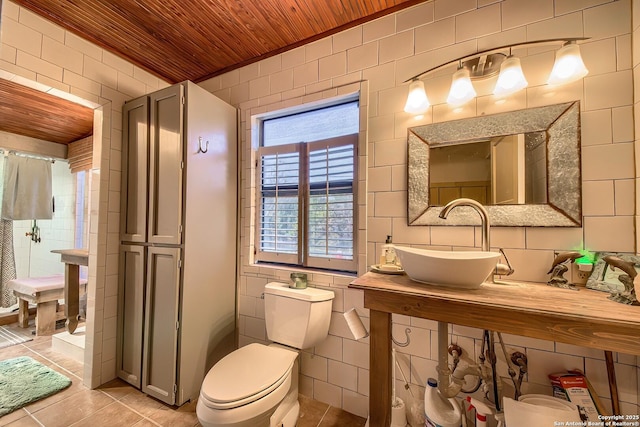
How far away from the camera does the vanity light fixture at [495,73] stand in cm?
114

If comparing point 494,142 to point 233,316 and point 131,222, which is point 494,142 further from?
point 131,222

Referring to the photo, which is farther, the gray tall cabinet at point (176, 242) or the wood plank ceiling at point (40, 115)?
the wood plank ceiling at point (40, 115)

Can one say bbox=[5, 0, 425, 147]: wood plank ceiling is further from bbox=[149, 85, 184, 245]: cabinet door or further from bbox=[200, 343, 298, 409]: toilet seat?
bbox=[200, 343, 298, 409]: toilet seat

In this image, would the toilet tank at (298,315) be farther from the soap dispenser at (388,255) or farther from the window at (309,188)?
the soap dispenser at (388,255)

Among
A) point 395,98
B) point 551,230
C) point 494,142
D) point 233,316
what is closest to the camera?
point 551,230

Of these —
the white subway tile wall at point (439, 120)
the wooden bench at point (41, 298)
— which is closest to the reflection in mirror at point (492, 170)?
the white subway tile wall at point (439, 120)

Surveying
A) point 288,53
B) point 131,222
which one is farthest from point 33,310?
point 288,53

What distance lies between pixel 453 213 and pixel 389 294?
0.62 m

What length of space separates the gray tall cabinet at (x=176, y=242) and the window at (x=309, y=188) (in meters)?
0.29

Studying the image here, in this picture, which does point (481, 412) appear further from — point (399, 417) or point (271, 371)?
point (271, 371)

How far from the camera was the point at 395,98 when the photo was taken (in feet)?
5.03

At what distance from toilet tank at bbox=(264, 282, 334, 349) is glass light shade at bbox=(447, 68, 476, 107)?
128 cm

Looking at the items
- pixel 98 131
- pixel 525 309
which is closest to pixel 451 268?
pixel 525 309

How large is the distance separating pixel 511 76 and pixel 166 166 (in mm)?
1962
